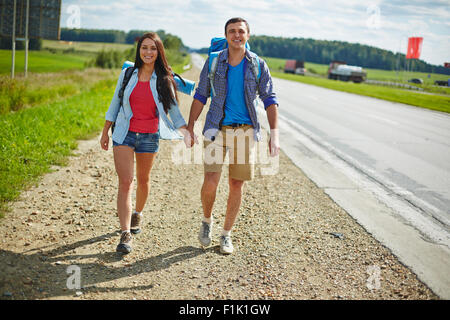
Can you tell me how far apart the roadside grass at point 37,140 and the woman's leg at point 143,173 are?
4.87ft

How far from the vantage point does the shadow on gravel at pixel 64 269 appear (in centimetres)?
319

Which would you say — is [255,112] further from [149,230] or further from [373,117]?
[373,117]

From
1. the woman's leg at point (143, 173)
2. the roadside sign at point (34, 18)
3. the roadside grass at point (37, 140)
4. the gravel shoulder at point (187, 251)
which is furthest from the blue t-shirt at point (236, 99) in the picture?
the roadside sign at point (34, 18)

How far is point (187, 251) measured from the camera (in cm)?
409

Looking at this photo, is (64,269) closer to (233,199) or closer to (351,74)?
(233,199)

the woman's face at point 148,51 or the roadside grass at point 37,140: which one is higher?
the woman's face at point 148,51

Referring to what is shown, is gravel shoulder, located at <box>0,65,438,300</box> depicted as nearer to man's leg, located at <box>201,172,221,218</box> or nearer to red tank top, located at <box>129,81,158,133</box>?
man's leg, located at <box>201,172,221,218</box>

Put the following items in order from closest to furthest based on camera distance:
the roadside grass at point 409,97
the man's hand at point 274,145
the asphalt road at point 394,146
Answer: the man's hand at point 274,145, the asphalt road at point 394,146, the roadside grass at point 409,97

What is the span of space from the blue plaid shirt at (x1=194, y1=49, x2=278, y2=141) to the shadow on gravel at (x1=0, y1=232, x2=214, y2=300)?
50.2 inches

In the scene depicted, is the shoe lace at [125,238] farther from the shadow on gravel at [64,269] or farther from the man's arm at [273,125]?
the man's arm at [273,125]

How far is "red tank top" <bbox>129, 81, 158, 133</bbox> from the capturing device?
399 centimetres

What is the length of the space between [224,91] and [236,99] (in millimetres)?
139
